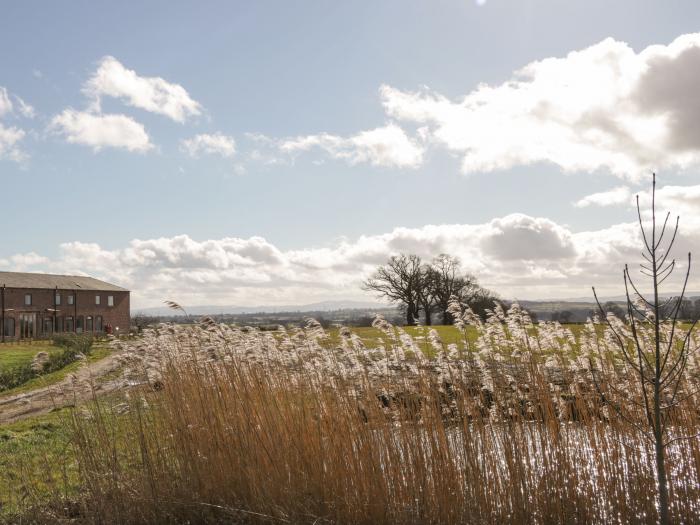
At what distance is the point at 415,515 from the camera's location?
4379 mm

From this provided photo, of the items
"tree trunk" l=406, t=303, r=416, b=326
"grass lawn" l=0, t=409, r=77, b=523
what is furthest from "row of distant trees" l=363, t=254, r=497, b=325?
"grass lawn" l=0, t=409, r=77, b=523

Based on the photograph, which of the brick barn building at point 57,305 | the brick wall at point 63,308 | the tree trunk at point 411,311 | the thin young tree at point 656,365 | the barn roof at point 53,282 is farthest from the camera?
the tree trunk at point 411,311

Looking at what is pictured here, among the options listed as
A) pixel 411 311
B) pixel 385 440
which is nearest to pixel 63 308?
pixel 411 311

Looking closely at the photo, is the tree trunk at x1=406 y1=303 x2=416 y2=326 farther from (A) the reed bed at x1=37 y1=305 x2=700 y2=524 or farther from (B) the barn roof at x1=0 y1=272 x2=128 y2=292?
(A) the reed bed at x1=37 y1=305 x2=700 y2=524

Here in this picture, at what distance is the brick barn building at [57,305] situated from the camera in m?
38.1

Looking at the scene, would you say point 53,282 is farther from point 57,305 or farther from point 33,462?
point 33,462

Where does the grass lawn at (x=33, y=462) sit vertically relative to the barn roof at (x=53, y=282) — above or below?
below

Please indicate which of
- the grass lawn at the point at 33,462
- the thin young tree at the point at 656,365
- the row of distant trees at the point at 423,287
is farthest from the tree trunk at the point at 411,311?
the thin young tree at the point at 656,365

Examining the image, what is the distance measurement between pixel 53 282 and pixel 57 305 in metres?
1.89

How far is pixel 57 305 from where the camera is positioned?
138 feet

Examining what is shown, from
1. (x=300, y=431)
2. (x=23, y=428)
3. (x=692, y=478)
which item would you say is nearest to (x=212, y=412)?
(x=300, y=431)

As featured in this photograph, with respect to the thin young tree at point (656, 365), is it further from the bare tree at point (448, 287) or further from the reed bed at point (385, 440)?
the bare tree at point (448, 287)

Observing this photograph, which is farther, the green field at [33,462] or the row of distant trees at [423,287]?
the row of distant trees at [423,287]

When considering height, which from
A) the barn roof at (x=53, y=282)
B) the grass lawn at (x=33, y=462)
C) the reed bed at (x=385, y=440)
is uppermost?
the barn roof at (x=53, y=282)
